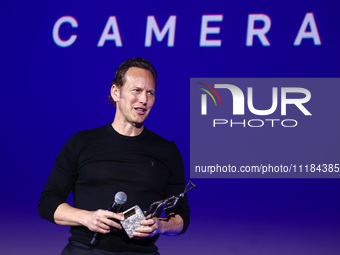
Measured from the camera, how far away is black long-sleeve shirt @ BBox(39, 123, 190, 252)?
1.50m

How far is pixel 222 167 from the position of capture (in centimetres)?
330

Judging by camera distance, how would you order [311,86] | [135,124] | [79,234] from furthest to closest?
[311,86]
[135,124]
[79,234]

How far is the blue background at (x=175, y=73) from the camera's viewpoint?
10.7 ft

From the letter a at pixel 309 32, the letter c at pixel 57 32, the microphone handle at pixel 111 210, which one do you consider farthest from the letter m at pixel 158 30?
the microphone handle at pixel 111 210

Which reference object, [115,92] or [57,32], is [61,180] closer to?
[115,92]

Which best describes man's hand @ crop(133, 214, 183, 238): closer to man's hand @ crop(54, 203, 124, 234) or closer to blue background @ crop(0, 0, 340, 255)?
man's hand @ crop(54, 203, 124, 234)

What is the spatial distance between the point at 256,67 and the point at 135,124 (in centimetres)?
188

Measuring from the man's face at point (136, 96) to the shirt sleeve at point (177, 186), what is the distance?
0.58ft

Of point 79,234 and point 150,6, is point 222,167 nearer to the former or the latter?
point 150,6

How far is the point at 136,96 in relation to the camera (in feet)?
5.20

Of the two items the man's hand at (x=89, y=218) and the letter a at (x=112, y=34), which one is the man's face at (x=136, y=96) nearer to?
the man's hand at (x=89, y=218)

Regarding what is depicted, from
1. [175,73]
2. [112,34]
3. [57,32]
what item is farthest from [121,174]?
[57,32]

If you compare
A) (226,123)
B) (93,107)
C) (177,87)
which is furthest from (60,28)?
(226,123)

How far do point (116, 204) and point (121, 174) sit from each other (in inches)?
6.3
